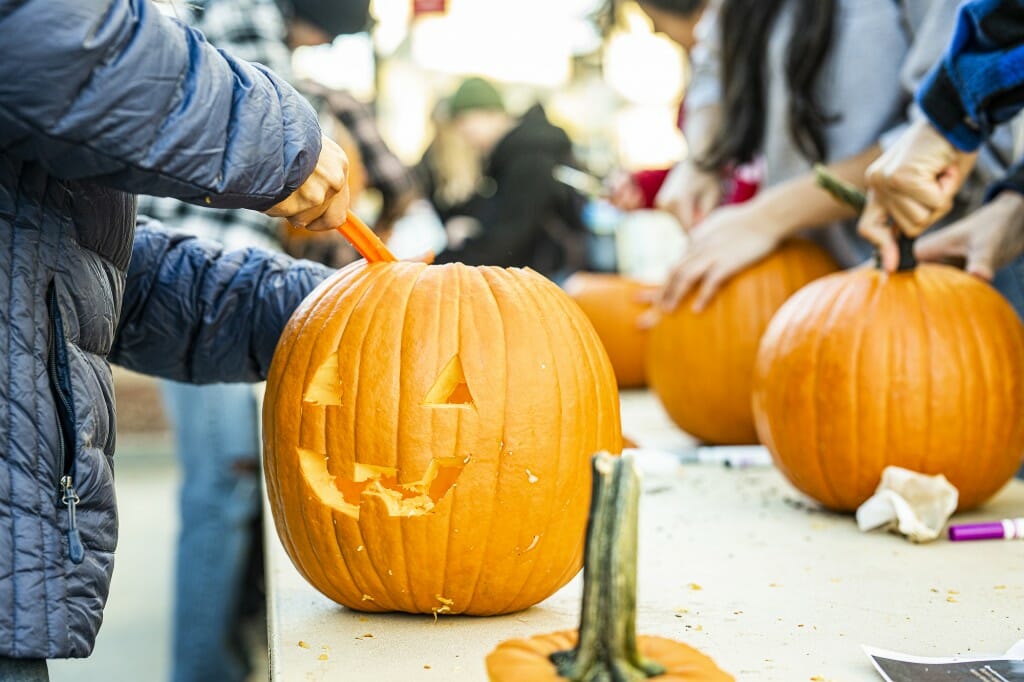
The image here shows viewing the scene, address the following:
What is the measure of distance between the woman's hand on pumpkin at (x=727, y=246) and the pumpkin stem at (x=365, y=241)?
46.5 inches

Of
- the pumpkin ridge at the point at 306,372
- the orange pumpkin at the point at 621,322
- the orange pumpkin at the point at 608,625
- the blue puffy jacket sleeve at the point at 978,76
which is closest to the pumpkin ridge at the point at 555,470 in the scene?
the pumpkin ridge at the point at 306,372

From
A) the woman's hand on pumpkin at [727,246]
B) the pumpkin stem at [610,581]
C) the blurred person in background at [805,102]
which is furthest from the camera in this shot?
the woman's hand on pumpkin at [727,246]

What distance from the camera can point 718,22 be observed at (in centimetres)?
252

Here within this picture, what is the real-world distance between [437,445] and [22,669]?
0.47 m

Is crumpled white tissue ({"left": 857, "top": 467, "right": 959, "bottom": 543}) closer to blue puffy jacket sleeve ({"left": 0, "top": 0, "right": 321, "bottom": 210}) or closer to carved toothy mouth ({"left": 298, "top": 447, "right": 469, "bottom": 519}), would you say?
carved toothy mouth ({"left": 298, "top": 447, "right": 469, "bottom": 519})

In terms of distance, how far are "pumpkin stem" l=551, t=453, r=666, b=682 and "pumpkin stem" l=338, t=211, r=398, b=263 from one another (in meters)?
0.62

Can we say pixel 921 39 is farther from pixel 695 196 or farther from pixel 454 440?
pixel 454 440

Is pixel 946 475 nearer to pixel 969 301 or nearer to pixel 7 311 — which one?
pixel 969 301

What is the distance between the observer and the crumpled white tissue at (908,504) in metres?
1.57


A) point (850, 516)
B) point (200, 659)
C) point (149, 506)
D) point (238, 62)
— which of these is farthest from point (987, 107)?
point (149, 506)

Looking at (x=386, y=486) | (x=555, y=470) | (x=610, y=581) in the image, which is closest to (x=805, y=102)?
(x=555, y=470)

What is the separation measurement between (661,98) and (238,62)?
17.3 ft

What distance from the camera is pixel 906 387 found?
5.34 ft

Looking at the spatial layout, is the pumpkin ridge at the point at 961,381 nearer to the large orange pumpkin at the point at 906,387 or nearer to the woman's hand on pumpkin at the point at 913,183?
the large orange pumpkin at the point at 906,387
